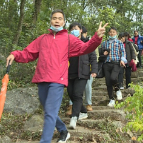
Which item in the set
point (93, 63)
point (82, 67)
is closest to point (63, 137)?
point (82, 67)

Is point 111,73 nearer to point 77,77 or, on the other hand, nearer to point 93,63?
point 93,63

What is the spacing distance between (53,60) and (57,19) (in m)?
0.66

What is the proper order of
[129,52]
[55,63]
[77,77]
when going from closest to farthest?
[55,63], [77,77], [129,52]

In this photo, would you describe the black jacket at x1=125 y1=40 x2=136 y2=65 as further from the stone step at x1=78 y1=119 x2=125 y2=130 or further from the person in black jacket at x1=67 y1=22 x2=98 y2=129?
the stone step at x1=78 y1=119 x2=125 y2=130

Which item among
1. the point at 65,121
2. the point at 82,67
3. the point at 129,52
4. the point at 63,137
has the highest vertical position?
the point at 129,52

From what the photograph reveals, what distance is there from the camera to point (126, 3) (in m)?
21.2

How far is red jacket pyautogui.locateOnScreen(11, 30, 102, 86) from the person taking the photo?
10.2ft

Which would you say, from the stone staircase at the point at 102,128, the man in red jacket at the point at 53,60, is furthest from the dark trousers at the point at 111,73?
the man in red jacket at the point at 53,60

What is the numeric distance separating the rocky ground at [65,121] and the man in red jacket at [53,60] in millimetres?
554

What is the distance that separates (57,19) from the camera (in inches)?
133

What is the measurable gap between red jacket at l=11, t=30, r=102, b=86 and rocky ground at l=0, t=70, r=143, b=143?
1142 millimetres

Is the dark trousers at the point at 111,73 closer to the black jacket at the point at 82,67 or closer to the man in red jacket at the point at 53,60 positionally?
the black jacket at the point at 82,67

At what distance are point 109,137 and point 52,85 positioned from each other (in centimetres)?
148

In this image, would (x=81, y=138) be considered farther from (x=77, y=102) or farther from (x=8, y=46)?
(x=8, y=46)
